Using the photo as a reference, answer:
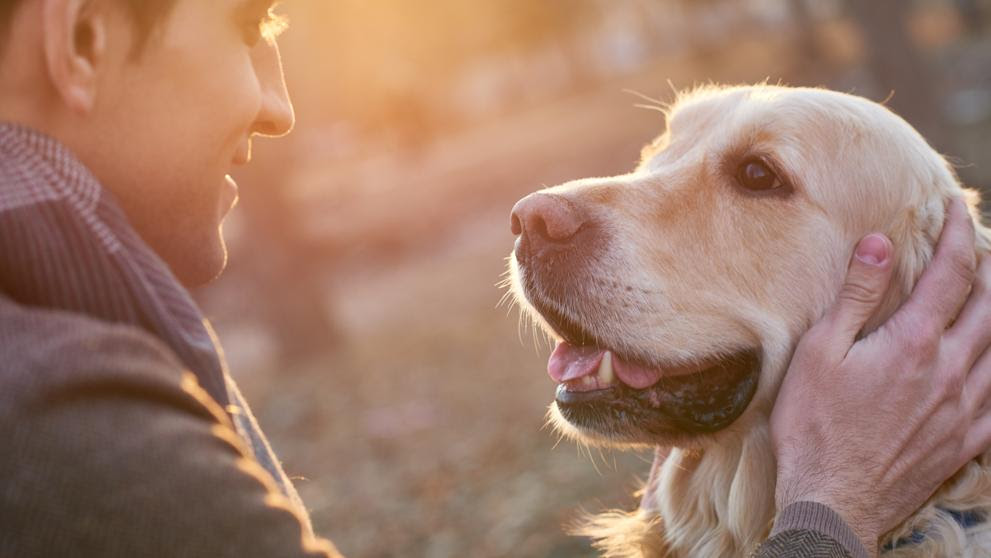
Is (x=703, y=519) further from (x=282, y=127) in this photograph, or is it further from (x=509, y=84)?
(x=509, y=84)

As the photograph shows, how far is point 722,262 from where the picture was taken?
8.86 ft

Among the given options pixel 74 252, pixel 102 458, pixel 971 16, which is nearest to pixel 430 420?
pixel 74 252

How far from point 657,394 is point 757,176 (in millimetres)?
732

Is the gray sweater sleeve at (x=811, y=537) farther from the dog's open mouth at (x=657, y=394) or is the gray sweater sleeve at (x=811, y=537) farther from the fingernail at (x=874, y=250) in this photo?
the fingernail at (x=874, y=250)

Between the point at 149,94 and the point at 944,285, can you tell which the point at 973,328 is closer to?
the point at 944,285

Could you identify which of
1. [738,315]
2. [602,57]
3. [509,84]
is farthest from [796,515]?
[602,57]

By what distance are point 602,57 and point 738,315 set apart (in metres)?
65.5

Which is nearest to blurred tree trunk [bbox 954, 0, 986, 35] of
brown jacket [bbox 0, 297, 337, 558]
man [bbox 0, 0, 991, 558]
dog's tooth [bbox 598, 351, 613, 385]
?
dog's tooth [bbox 598, 351, 613, 385]

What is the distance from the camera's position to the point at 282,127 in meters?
2.13

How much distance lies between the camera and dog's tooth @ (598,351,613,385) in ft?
8.64

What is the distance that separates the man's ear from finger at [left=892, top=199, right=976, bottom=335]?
1922 mm

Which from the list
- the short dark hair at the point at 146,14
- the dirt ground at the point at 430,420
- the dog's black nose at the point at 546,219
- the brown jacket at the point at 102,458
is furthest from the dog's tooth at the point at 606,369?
the short dark hair at the point at 146,14

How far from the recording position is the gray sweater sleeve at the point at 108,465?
1.19m

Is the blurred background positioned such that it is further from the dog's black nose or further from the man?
the man
